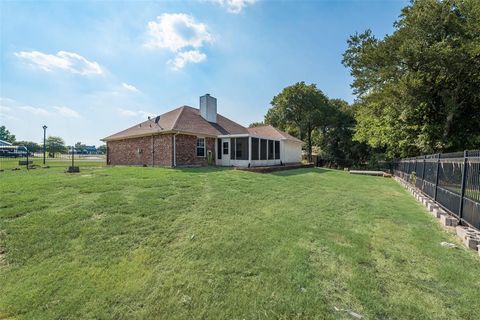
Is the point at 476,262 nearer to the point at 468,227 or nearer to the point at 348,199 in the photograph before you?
the point at 468,227

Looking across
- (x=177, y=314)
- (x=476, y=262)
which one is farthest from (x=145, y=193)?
(x=476, y=262)

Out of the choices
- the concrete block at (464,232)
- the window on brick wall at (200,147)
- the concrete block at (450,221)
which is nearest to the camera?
the concrete block at (464,232)

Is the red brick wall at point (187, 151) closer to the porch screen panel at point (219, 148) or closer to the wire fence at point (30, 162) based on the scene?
the porch screen panel at point (219, 148)

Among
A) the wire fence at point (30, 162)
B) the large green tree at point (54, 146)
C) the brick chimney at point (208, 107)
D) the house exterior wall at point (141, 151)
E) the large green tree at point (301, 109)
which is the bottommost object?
Result: the wire fence at point (30, 162)

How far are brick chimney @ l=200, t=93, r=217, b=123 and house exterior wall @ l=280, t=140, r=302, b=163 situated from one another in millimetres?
6486

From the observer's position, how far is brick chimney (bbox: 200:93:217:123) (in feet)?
60.4

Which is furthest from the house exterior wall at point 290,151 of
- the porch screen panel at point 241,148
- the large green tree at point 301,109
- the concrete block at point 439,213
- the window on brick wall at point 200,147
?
the concrete block at point 439,213

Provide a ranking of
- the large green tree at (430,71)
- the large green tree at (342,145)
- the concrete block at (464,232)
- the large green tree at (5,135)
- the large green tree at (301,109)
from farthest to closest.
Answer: the large green tree at (5,135), the large green tree at (301,109), the large green tree at (342,145), the large green tree at (430,71), the concrete block at (464,232)

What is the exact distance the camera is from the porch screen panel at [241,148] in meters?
15.5

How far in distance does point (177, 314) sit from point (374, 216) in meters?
5.27

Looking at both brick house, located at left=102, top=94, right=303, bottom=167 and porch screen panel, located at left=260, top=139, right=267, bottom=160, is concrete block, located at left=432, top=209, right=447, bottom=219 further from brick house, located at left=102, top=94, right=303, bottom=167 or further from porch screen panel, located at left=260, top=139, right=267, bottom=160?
porch screen panel, located at left=260, top=139, right=267, bottom=160

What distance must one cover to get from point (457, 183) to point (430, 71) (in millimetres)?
12344

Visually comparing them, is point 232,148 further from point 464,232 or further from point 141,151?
point 464,232

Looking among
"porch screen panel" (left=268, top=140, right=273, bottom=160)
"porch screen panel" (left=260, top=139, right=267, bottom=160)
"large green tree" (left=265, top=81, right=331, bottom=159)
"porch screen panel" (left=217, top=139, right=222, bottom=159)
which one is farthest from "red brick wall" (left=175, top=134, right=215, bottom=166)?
"large green tree" (left=265, top=81, right=331, bottom=159)
